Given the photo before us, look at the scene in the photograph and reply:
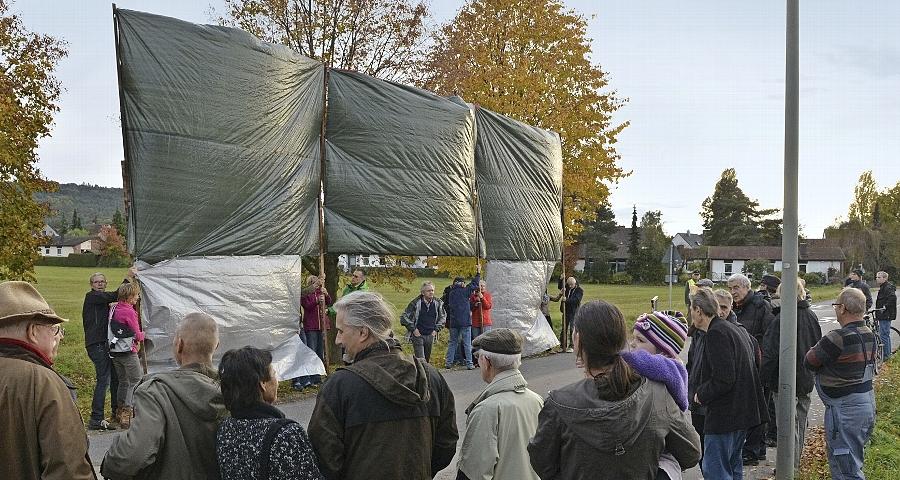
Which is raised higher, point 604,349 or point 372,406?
point 604,349

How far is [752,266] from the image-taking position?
7206 centimetres

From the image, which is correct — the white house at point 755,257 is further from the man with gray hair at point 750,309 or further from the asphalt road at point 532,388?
the man with gray hair at point 750,309

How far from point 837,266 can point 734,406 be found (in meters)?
99.4

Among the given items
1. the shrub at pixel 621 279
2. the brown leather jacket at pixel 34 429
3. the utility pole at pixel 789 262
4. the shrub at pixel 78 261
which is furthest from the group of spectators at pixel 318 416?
the shrub at pixel 78 261

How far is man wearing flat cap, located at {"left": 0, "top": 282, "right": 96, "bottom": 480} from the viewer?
322 cm

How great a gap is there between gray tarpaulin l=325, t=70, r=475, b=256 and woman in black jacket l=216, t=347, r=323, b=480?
9.05 meters

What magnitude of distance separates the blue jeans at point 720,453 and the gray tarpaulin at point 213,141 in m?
7.03

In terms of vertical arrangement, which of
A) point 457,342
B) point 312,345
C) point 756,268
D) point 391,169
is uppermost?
point 391,169

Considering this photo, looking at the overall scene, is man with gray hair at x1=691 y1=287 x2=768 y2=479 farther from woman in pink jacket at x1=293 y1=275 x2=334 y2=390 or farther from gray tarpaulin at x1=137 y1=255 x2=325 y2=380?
woman in pink jacket at x1=293 y1=275 x2=334 y2=390

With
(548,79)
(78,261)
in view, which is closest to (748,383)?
(548,79)

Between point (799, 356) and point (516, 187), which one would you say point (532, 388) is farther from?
point (516, 187)

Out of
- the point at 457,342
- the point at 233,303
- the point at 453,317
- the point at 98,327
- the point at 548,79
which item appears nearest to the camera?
the point at 98,327

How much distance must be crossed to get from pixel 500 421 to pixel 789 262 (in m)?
4.22

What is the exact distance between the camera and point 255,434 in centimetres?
346
